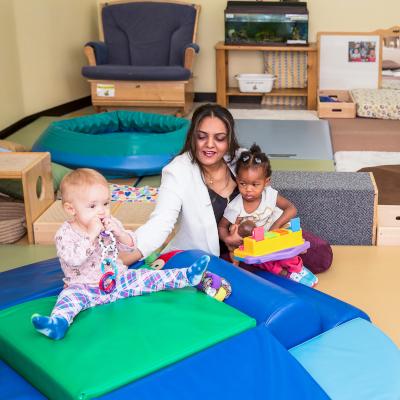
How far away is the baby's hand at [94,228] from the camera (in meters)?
1.87

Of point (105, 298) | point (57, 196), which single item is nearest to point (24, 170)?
point (57, 196)

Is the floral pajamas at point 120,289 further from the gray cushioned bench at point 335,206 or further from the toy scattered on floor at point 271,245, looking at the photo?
the gray cushioned bench at point 335,206

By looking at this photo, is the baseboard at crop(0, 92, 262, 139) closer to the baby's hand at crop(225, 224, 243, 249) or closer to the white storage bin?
the white storage bin

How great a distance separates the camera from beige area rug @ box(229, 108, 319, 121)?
6.30 m

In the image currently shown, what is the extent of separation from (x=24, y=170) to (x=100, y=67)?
2.99 meters

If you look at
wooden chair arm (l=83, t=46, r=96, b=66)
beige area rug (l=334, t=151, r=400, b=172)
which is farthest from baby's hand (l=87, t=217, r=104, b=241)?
wooden chair arm (l=83, t=46, r=96, b=66)

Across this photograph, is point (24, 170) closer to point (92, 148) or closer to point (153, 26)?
point (92, 148)

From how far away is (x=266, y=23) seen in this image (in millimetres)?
6699

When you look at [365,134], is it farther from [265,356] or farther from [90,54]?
[265,356]

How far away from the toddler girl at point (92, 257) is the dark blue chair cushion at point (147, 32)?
15.6 ft

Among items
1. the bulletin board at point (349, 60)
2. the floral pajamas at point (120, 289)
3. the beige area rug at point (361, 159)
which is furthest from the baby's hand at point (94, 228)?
the bulletin board at point (349, 60)

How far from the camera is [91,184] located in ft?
6.17

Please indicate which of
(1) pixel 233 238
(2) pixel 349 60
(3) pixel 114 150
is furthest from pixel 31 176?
(2) pixel 349 60

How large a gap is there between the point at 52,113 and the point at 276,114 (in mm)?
2194
